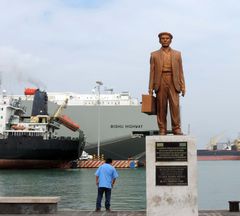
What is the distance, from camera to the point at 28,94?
2726 inches

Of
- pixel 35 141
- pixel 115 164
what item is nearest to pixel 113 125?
pixel 115 164

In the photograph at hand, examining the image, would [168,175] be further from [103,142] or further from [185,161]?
[103,142]

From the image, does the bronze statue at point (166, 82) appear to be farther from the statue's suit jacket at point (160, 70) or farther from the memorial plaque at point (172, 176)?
the memorial plaque at point (172, 176)

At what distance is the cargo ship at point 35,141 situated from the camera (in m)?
47.0

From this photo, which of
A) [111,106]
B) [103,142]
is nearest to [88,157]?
[103,142]

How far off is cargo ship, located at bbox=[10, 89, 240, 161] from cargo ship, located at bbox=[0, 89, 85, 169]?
6.65m

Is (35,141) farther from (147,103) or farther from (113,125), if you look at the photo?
(147,103)

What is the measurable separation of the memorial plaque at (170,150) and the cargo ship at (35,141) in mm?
40392

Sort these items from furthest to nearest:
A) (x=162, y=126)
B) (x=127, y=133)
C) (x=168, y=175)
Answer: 1. (x=127, y=133)
2. (x=162, y=126)
3. (x=168, y=175)

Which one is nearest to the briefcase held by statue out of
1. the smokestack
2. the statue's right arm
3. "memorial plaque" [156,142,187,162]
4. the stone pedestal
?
the statue's right arm

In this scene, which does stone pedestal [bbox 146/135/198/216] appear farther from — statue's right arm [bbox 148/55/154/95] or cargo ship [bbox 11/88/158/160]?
cargo ship [bbox 11/88/158/160]

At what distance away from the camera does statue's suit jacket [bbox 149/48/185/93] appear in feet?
A: 29.2

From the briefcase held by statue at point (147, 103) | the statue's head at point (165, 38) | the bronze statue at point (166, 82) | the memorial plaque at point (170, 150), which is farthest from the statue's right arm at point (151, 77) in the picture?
the memorial plaque at point (170, 150)

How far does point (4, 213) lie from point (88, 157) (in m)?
52.4
